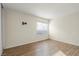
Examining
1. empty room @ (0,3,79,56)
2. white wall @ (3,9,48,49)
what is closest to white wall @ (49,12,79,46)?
empty room @ (0,3,79,56)

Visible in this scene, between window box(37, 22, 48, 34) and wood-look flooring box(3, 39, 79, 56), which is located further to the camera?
window box(37, 22, 48, 34)

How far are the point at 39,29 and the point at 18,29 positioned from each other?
5.27 feet

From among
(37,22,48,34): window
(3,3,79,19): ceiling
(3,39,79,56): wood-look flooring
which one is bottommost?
(3,39,79,56): wood-look flooring

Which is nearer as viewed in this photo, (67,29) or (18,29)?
(18,29)

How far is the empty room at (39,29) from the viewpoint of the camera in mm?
2586

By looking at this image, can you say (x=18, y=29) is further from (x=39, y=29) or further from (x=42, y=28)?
(x=42, y=28)

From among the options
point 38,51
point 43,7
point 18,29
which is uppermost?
point 43,7

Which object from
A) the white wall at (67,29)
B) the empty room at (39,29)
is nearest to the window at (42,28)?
the empty room at (39,29)

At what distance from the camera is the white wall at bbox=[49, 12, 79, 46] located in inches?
142

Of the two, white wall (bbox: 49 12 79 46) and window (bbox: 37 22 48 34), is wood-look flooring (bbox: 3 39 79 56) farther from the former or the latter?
window (bbox: 37 22 48 34)

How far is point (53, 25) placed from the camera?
4.93 meters

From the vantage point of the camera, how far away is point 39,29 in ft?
15.0

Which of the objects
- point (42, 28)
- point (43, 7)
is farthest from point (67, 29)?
point (43, 7)

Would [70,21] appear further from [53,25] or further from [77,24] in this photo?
[53,25]
